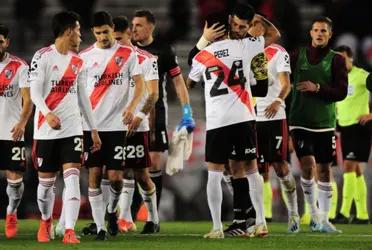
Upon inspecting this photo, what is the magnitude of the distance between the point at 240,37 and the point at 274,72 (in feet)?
7.84

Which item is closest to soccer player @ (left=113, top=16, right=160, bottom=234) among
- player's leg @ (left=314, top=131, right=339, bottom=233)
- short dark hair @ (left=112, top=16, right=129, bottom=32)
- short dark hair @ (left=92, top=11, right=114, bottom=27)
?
short dark hair @ (left=112, top=16, right=129, bottom=32)

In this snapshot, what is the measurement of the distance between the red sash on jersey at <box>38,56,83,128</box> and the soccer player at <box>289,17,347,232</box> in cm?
310

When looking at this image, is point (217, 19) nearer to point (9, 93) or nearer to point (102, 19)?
point (102, 19)

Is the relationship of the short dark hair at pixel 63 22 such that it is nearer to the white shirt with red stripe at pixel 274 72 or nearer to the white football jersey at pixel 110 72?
the white football jersey at pixel 110 72

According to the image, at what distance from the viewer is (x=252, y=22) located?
1390 centimetres

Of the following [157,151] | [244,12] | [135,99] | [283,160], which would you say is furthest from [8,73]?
[283,160]

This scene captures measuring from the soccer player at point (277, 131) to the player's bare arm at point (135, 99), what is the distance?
2.04m

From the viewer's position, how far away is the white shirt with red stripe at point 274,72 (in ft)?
50.4

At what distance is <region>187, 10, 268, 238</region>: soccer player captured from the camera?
1326 cm

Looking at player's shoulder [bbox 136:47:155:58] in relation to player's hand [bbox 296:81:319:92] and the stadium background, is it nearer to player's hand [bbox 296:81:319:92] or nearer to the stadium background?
player's hand [bbox 296:81:319:92]

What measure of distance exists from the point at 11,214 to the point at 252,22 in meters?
3.43

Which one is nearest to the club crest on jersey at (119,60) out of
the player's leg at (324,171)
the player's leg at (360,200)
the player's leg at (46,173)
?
the player's leg at (46,173)

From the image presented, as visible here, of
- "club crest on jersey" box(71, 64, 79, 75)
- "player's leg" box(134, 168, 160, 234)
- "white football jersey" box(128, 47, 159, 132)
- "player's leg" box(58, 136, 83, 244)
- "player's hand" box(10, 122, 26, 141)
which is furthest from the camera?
"player's leg" box(134, 168, 160, 234)

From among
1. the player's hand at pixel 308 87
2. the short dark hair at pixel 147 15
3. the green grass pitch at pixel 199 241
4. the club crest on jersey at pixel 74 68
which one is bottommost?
the green grass pitch at pixel 199 241
